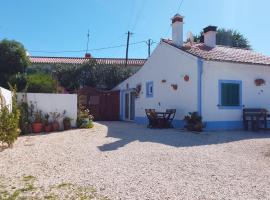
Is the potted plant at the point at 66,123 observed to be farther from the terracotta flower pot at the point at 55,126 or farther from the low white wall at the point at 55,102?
the terracotta flower pot at the point at 55,126

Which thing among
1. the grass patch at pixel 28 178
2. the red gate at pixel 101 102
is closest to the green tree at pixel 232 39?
the red gate at pixel 101 102

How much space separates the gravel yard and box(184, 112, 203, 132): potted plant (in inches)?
127

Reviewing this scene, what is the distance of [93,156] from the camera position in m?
7.66

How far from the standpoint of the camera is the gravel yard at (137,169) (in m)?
4.85

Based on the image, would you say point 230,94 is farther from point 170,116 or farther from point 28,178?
point 28,178

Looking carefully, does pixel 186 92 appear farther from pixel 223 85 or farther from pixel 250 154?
pixel 250 154

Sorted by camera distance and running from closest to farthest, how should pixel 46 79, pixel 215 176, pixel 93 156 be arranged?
pixel 215 176 < pixel 93 156 < pixel 46 79

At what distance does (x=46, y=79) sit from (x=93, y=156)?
9.25 metres

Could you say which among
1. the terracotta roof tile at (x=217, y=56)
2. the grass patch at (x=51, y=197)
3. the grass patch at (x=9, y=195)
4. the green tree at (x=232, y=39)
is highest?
the green tree at (x=232, y=39)

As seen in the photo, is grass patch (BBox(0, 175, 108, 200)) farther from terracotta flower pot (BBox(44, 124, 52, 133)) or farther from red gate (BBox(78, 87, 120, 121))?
red gate (BBox(78, 87, 120, 121))

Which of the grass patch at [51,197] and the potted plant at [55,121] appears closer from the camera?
the grass patch at [51,197]

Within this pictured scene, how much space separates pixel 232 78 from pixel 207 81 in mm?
1429

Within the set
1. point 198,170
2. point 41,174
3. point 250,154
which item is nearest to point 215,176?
point 198,170

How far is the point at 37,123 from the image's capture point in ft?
43.2
